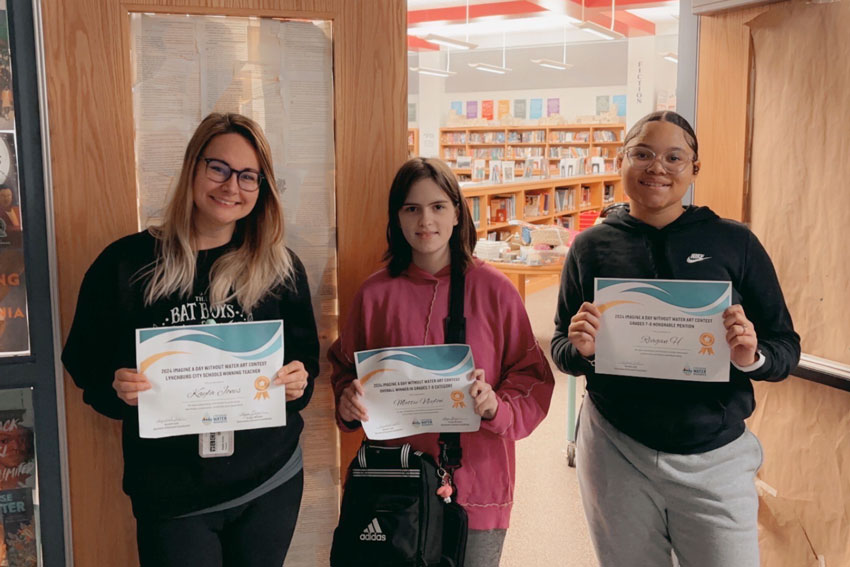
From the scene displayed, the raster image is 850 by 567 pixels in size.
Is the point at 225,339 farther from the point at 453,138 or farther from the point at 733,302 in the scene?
the point at 453,138

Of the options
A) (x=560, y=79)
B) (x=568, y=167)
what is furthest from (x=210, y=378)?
(x=560, y=79)

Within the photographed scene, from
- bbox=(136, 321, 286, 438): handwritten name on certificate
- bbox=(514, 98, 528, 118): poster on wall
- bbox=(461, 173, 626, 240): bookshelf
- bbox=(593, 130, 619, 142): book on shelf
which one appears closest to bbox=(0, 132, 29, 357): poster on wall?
bbox=(136, 321, 286, 438): handwritten name on certificate

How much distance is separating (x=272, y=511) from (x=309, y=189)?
95 centimetres

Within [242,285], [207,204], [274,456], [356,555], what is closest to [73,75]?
[207,204]

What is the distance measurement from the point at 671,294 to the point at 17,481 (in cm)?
183

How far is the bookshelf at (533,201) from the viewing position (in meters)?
7.88

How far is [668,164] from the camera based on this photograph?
172 centimetres

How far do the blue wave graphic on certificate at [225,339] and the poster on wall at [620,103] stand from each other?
14.1 m

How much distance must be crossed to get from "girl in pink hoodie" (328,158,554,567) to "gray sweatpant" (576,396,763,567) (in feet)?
0.71

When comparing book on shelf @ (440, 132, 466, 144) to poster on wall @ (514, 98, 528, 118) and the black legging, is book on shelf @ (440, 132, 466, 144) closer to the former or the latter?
poster on wall @ (514, 98, 528, 118)

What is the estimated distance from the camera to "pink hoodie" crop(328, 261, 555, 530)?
5.99 ft

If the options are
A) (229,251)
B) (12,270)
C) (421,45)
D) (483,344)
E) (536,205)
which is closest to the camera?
(229,251)

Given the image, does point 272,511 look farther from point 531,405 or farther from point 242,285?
point 531,405

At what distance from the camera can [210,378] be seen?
5.37ft
